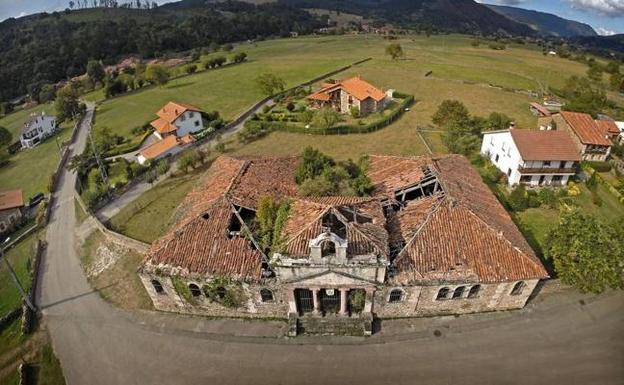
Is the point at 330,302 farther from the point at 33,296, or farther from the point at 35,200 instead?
the point at 35,200

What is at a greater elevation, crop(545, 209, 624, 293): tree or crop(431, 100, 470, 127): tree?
crop(545, 209, 624, 293): tree

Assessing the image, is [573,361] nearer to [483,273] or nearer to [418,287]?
[483,273]

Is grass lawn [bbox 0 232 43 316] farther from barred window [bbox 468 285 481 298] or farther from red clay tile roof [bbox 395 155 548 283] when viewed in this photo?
barred window [bbox 468 285 481 298]

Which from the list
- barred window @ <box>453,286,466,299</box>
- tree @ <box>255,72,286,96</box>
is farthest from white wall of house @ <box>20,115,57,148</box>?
barred window @ <box>453,286,466,299</box>

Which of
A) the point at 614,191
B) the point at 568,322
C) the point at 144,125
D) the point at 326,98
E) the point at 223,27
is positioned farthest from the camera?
the point at 223,27

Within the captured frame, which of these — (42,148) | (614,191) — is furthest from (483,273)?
(42,148)

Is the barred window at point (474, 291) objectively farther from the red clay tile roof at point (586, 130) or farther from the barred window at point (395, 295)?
Result: the red clay tile roof at point (586, 130)

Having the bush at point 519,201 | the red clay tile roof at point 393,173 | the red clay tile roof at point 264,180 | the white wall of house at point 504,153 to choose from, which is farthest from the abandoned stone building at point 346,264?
the white wall of house at point 504,153

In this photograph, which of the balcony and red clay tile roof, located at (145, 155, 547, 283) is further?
the balcony
